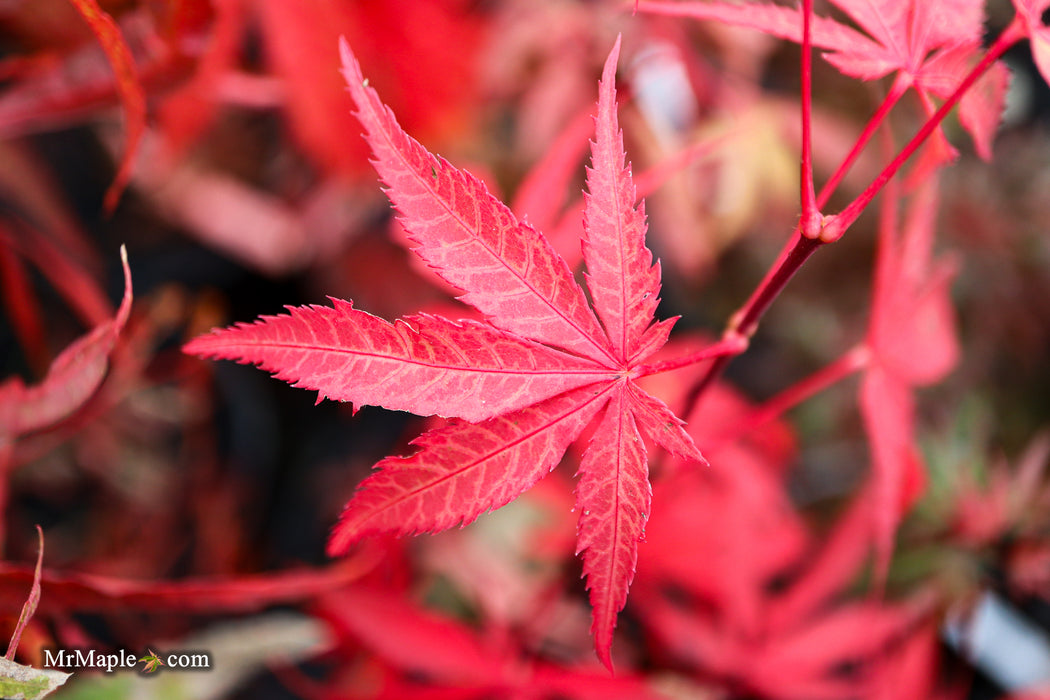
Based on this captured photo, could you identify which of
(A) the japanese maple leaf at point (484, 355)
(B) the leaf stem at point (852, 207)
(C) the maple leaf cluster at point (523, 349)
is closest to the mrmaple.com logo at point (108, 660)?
(C) the maple leaf cluster at point (523, 349)

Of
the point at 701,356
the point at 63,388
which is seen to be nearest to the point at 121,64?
the point at 63,388

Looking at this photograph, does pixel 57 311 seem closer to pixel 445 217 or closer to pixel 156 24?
pixel 156 24

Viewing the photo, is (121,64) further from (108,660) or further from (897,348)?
(897,348)

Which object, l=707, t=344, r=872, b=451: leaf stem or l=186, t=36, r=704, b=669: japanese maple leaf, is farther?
l=707, t=344, r=872, b=451: leaf stem

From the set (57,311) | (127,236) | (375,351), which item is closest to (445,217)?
(375,351)

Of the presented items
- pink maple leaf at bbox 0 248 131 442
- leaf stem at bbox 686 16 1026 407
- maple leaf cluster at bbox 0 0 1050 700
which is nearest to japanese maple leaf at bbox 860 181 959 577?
maple leaf cluster at bbox 0 0 1050 700

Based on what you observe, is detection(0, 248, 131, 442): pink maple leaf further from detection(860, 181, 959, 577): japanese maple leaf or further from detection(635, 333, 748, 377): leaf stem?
detection(860, 181, 959, 577): japanese maple leaf

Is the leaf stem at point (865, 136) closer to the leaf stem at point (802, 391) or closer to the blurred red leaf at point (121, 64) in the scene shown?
the leaf stem at point (802, 391)
